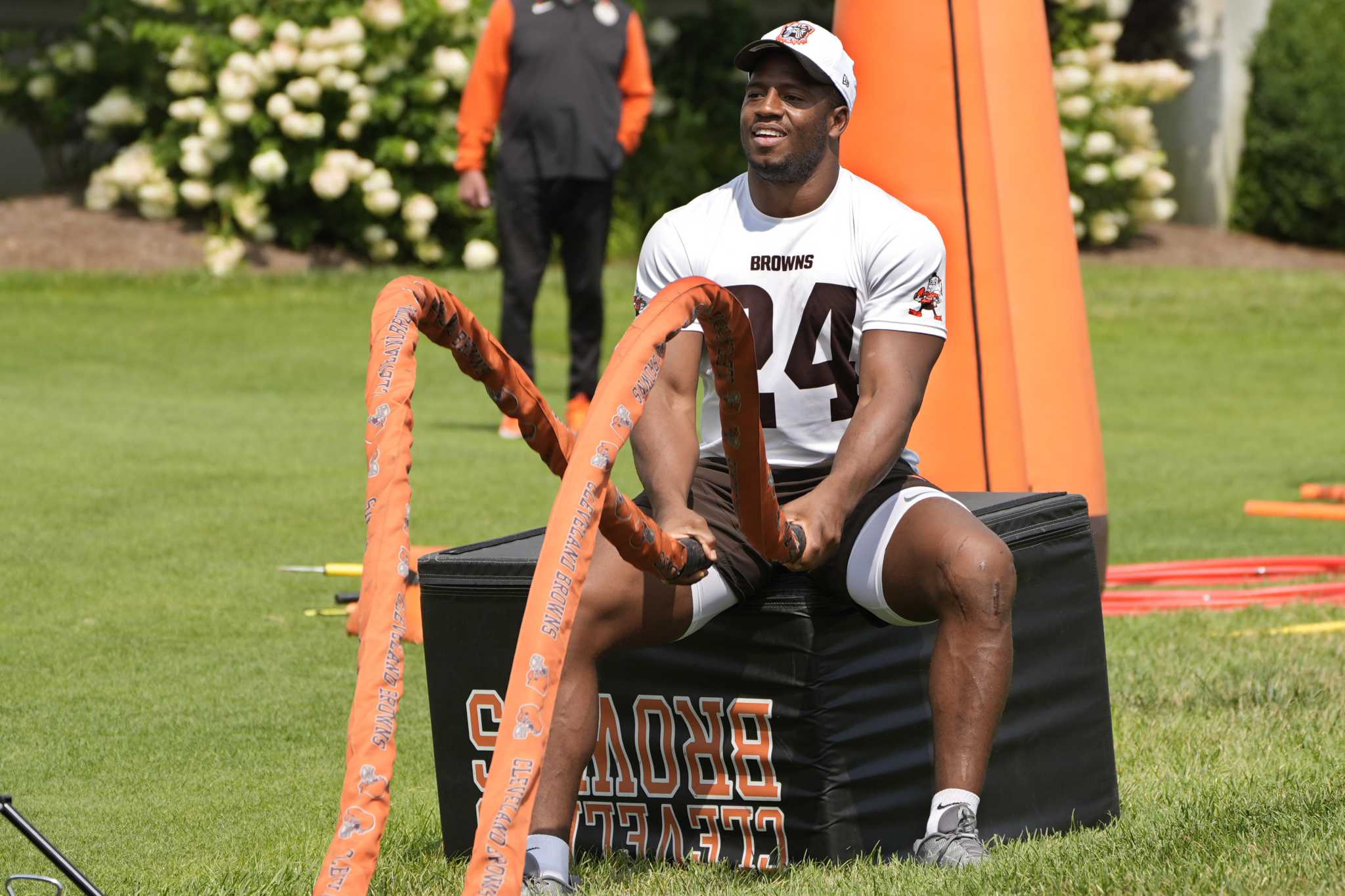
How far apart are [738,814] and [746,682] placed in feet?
0.95

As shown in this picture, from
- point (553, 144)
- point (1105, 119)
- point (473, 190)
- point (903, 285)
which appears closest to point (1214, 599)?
point (903, 285)

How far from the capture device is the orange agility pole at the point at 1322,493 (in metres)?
9.72

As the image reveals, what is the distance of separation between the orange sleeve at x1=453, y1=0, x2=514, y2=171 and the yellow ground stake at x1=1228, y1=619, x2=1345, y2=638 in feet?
18.7

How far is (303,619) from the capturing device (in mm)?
6750

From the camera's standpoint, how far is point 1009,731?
14.7 feet

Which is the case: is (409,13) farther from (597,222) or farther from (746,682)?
(746,682)

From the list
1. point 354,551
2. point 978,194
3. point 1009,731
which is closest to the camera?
point 1009,731

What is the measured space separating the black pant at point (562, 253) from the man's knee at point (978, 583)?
682 centimetres

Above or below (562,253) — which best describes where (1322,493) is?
below

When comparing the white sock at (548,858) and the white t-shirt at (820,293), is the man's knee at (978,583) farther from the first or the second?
the white sock at (548,858)

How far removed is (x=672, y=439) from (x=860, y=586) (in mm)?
541

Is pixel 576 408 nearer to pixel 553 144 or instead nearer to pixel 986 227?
pixel 553 144

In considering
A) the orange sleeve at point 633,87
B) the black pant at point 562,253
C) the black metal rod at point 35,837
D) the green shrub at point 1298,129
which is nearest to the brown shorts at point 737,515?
the black metal rod at point 35,837

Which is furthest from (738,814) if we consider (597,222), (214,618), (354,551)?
(597,222)
